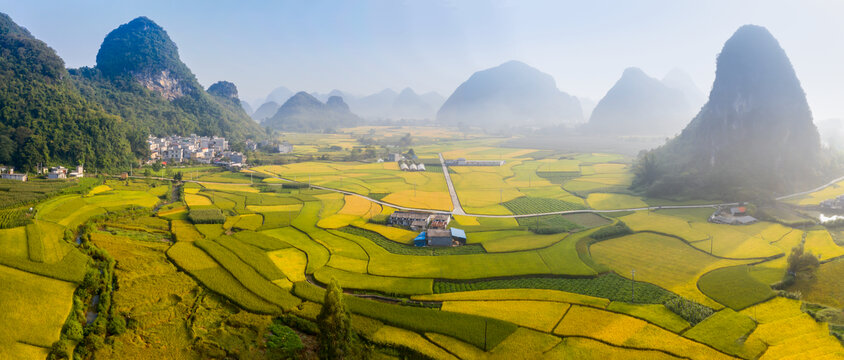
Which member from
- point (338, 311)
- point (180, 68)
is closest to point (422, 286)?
point (338, 311)

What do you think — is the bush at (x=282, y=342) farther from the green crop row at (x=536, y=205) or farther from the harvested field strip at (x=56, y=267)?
the green crop row at (x=536, y=205)

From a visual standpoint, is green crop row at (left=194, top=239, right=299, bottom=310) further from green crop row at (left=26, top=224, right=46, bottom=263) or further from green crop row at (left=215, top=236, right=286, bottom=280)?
green crop row at (left=26, top=224, right=46, bottom=263)

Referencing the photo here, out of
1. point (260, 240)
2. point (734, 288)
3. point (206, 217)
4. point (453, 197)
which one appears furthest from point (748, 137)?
point (206, 217)

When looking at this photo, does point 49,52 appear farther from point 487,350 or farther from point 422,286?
point 487,350

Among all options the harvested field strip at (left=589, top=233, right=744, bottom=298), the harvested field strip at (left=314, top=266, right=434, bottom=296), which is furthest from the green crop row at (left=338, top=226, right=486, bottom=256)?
the harvested field strip at (left=589, top=233, right=744, bottom=298)

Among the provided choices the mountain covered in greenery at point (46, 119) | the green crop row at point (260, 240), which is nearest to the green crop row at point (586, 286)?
the green crop row at point (260, 240)

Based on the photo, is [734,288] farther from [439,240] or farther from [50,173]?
[50,173]
